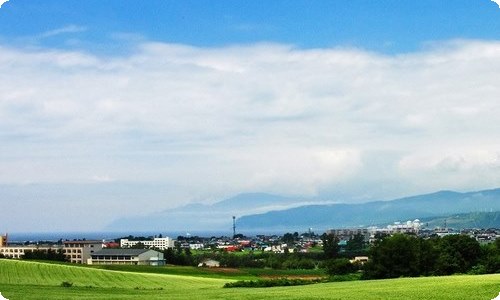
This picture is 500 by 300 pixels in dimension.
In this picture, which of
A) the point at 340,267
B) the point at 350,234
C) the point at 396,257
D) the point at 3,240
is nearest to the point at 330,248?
the point at 340,267

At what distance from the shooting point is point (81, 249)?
12038cm

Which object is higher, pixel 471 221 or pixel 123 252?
pixel 471 221

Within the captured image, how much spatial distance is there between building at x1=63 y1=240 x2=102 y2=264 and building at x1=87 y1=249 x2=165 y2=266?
1251 centimetres

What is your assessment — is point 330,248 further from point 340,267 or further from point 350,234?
point 350,234

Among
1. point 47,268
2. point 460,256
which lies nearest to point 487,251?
point 460,256

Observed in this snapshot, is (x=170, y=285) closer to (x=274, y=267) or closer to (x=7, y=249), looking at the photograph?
(x=274, y=267)

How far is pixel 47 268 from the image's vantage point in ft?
191

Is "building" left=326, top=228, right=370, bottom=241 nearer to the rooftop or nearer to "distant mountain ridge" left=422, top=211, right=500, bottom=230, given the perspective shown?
"distant mountain ridge" left=422, top=211, right=500, bottom=230

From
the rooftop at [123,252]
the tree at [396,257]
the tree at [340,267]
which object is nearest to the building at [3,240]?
the rooftop at [123,252]

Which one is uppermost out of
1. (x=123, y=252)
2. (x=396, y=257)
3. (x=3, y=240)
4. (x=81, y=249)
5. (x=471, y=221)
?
(x=3, y=240)

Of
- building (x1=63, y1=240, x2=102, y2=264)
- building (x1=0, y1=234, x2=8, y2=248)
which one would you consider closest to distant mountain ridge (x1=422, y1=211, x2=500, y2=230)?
building (x1=63, y1=240, x2=102, y2=264)

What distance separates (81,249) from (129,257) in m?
28.0

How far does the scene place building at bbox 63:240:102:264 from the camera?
114688 mm

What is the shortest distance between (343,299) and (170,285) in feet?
89.1
